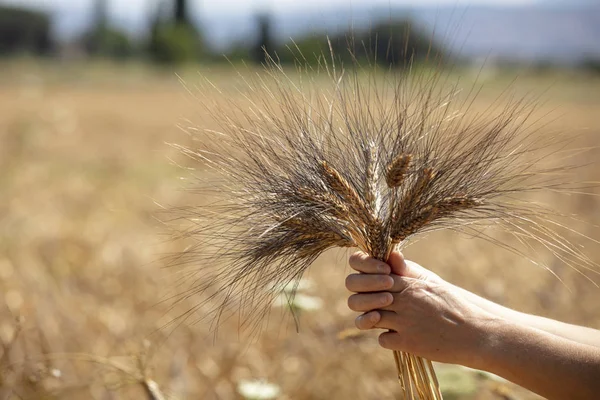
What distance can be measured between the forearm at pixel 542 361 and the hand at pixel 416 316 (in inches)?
1.1

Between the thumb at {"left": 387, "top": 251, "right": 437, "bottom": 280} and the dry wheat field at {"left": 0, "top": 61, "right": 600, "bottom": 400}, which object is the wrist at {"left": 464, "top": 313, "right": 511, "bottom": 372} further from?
the dry wheat field at {"left": 0, "top": 61, "right": 600, "bottom": 400}

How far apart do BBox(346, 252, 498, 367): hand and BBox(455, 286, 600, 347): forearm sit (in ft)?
0.49

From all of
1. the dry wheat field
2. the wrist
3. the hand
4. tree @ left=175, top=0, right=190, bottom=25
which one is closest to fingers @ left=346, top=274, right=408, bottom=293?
the hand

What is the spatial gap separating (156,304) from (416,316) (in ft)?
2.76

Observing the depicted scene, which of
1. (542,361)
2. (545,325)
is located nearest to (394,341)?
(542,361)

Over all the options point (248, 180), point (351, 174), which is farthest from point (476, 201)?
point (248, 180)

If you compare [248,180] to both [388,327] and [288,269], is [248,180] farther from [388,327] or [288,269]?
[388,327]

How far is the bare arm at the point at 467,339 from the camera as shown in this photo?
1311mm

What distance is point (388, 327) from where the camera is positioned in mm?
1342

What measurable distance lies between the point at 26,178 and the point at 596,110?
1093 cm

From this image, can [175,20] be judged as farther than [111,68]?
Yes

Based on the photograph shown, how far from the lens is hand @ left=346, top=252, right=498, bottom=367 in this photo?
4.33ft

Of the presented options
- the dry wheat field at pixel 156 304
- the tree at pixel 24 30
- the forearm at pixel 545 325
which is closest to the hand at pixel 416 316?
the forearm at pixel 545 325

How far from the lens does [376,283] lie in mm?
1318
